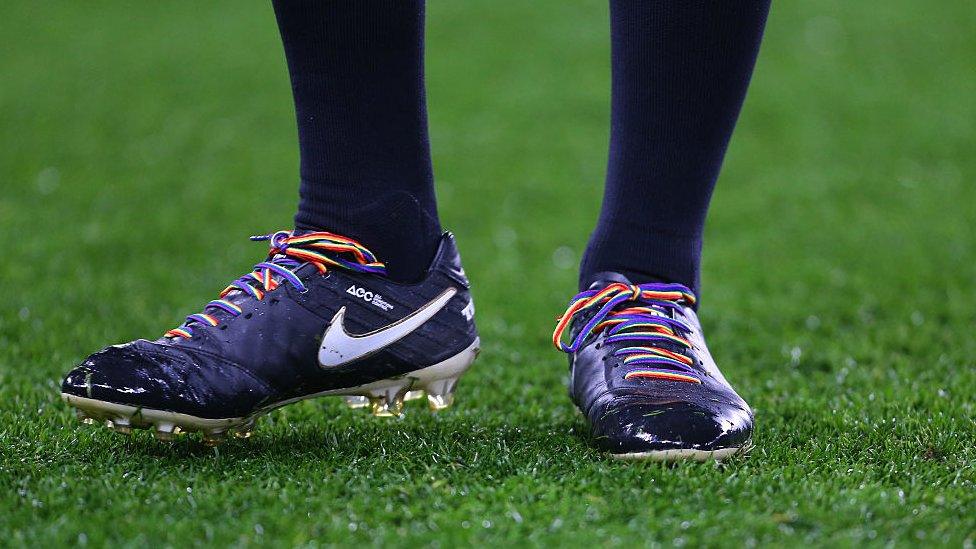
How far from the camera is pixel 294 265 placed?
4.41ft

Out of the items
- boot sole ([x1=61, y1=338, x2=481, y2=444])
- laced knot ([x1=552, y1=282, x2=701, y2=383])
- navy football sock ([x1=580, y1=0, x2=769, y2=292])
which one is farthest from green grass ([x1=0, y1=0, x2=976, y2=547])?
navy football sock ([x1=580, y1=0, x2=769, y2=292])

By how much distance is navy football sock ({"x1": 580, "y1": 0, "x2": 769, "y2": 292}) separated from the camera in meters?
1.33

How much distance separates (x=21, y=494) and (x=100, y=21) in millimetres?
8064

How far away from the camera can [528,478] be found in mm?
1189

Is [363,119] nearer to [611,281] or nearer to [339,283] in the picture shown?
[339,283]

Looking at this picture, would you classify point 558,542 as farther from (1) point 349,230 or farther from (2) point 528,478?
(1) point 349,230

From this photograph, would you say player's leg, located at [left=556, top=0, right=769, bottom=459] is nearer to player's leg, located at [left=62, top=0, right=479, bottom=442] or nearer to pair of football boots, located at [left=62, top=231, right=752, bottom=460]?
pair of football boots, located at [left=62, top=231, right=752, bottom=460]

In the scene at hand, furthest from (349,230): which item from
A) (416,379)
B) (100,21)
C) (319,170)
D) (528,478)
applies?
(100,21)

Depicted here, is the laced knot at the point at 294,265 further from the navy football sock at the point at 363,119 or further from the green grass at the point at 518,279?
the green grass at the point at 518,279

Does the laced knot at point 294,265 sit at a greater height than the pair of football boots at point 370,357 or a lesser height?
greater

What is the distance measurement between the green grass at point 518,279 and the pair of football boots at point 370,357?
0.19ft

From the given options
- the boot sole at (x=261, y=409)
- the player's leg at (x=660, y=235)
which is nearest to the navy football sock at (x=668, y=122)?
the player's leg at (x=660, y=235)

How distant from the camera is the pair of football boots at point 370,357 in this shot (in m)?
1.22

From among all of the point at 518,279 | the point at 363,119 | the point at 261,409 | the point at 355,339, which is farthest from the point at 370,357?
the point at 518,279
